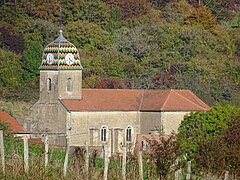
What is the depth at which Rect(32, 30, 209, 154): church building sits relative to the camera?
54.6 m

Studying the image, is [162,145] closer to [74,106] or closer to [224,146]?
[224,146]

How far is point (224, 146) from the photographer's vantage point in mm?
25859

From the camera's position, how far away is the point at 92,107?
2159 inches

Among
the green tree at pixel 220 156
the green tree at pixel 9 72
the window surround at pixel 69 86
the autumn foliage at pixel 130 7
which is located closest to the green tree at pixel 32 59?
the green tree at pixel 9 72

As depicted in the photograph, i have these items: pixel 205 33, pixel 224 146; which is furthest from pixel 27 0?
pixel 224 146

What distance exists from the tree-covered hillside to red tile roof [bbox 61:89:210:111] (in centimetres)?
863

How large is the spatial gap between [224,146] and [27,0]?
56868 millimetres

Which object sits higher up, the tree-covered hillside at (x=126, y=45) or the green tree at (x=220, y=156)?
the tree-covered hillside at (x=126, y=45)

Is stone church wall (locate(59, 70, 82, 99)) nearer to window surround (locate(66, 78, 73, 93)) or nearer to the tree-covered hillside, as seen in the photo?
window surround (locate(66, 78, 73, 93))

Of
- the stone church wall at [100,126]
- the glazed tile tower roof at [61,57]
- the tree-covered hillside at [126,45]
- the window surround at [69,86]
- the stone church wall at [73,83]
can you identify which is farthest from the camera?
the tree-covered hillside at [126,45]

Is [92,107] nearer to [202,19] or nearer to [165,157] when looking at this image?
[202,19]

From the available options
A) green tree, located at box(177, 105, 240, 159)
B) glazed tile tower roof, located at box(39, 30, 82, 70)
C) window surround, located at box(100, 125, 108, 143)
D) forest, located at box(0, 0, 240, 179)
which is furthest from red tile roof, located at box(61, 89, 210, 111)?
green tree, located at box(177, 105, 240, 159)

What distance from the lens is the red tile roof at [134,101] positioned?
2159 inches

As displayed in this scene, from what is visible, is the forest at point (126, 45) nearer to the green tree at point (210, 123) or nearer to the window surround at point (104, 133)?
the window surround at point (104, 133)
